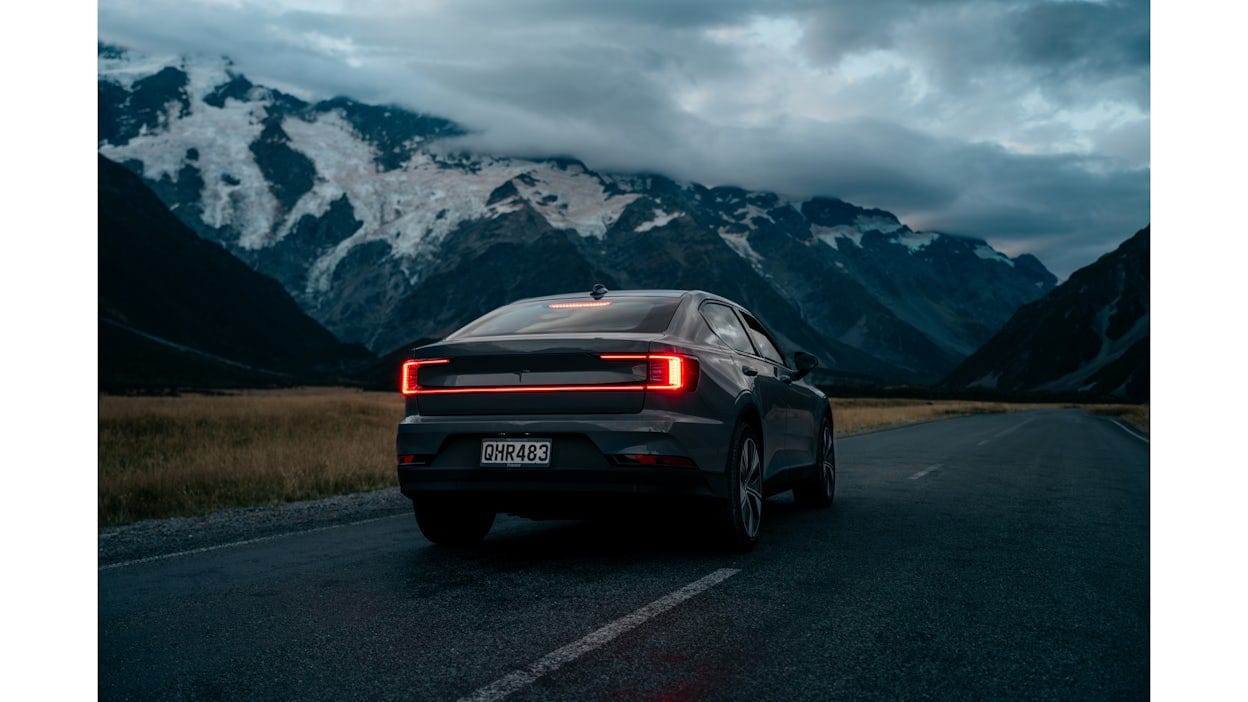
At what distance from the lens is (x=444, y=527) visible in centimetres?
636

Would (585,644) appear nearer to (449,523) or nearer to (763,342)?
(449,523)

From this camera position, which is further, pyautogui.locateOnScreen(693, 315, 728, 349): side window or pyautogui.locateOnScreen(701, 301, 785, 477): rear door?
pyautogui.locateOnScreen(701, 301, 785, 477): rear door

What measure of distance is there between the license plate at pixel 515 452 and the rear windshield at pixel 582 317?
76 centimetres

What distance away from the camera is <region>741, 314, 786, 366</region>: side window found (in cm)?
743

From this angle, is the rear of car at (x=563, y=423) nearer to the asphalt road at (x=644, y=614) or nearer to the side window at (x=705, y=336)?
the side window at (x=705, y=336)

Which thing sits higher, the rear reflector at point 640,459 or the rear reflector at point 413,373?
the rear reflector at point 413,373

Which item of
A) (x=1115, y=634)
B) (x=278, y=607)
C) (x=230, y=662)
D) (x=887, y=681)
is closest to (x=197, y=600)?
(x=278, y=607)

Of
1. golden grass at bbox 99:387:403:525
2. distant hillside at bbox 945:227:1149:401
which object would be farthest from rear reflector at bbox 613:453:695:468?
distant hillside at bbox 945:227:1149:401

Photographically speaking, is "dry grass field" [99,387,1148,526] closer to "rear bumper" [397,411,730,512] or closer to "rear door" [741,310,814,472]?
"rear bumper" [397,411,730,512]

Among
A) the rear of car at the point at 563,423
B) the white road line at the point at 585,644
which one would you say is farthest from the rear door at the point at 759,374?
the white road line at the point at 585,644

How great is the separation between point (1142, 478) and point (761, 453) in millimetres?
7988

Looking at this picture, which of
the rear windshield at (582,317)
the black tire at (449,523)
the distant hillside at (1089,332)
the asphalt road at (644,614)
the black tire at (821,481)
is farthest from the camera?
the distant hillside at (1089,332)

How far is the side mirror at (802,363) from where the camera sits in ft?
25.2

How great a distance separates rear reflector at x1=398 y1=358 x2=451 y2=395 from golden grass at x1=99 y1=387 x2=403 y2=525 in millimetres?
4299
